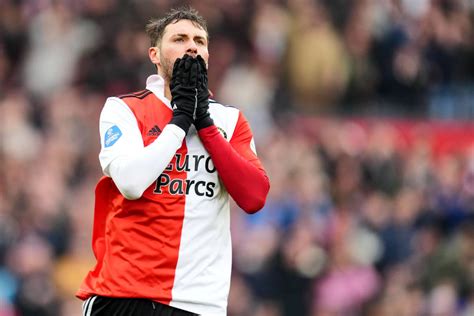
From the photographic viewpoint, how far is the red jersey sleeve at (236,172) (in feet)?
19.5

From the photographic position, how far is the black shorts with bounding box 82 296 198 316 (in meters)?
5.94

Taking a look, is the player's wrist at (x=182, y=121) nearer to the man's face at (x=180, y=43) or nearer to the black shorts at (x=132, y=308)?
the man's face at (x=180, y=43)

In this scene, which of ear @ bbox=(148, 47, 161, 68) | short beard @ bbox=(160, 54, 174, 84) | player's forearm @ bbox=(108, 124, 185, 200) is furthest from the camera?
ear @ bbox=(148, 47, 161, 68)

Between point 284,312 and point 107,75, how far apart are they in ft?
11.6

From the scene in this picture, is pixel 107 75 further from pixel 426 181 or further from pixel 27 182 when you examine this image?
pixel 426 181

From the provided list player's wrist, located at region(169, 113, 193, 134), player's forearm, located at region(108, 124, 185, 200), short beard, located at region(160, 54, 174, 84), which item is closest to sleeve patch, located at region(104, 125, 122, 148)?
player's forearm, located at region(108, 124, 185, 200)

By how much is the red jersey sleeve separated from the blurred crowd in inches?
221

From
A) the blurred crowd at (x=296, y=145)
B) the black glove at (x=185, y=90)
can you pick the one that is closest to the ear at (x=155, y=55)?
the black glove at (x=185, y=90)

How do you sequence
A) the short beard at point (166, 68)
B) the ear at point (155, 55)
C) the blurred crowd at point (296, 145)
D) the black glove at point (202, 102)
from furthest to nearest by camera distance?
1. the blurred crowd at point (296, 145)
2. the ear at point (155, 55)
3. the short beard at point (166, 68)
4. the black glove at point (202, 102)

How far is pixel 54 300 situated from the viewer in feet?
37.8

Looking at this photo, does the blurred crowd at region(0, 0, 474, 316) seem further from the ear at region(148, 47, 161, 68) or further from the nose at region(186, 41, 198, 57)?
the nose at region(186, 41, 198, 57)

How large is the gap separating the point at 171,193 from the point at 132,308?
0.54 meters

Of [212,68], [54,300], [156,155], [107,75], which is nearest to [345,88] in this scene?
[212,68]

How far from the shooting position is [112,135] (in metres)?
5.96
